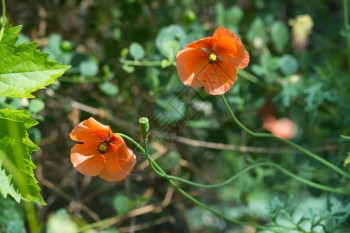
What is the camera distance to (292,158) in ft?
5.75

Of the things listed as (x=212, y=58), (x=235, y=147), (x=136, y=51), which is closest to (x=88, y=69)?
(x=136, y=51)

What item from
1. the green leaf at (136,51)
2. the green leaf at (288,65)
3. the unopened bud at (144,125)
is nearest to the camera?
the unopened bud at (144,125)

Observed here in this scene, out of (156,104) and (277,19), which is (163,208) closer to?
(156,104)

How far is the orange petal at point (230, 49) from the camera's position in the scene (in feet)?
3.52

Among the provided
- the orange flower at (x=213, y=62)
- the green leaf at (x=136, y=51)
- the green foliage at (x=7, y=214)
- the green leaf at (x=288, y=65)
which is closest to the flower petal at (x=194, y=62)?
the orange flower at (x=213, y=62)

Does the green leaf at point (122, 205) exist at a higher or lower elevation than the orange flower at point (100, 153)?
lower

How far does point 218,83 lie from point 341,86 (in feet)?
1.97

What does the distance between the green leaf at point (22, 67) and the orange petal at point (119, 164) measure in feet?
0.50

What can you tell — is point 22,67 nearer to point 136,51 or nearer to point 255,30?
point 136,51

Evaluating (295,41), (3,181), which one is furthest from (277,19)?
(3,181)

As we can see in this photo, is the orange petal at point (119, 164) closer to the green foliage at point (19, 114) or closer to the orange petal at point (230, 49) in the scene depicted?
the green foliage at point (19, 114)

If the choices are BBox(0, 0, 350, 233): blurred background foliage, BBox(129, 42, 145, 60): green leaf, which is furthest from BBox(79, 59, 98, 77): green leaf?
BBox(129, 42, 145, 60): green leaf

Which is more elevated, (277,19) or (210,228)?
(277,19)

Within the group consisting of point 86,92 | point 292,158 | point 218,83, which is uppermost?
point 218,83
